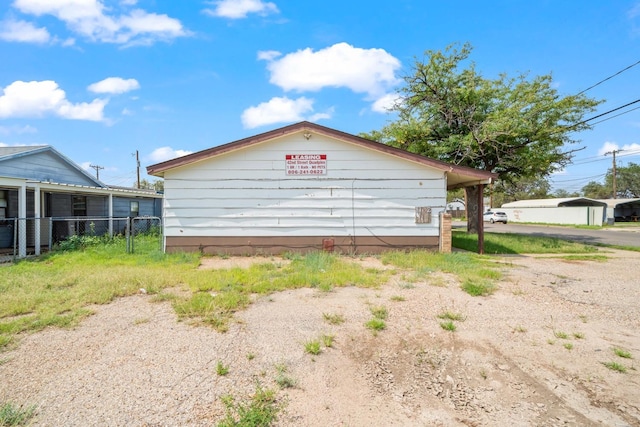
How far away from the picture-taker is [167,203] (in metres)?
9.45

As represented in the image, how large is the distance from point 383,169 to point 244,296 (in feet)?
20.6

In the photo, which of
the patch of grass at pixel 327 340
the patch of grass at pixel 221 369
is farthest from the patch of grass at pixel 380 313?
the patch of grass at pixel 221 369

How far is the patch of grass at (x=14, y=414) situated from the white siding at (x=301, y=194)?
723cm

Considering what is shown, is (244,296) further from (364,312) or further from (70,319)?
(70,319)

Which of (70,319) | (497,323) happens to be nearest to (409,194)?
(497,323)

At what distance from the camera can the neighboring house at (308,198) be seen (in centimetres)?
948

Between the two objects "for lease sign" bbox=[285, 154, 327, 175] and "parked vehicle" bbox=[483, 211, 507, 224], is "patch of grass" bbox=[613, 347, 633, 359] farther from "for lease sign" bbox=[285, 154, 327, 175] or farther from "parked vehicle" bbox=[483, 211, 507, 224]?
"parked vehicle" bbox=[483, 211, 507, 224]

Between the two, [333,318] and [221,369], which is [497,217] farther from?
[221,369]

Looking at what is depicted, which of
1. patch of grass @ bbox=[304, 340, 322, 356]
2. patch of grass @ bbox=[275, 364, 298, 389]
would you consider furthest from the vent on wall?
patch of grass @ bbox=[275, 364, 298, 389]

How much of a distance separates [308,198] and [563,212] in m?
35.4

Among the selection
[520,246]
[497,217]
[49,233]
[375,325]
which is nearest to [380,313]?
[375,325]

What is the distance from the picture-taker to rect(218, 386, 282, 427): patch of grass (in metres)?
2.23

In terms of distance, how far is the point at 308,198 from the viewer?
964cm

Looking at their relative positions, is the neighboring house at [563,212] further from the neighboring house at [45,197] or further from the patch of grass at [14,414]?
the patch of grass at [14,414]
